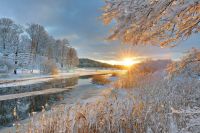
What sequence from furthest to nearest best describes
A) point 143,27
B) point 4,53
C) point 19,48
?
point 4,53 → point 19,48 → point 143,27

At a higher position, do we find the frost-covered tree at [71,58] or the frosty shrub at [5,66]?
the frost-covered tree at [71,58]

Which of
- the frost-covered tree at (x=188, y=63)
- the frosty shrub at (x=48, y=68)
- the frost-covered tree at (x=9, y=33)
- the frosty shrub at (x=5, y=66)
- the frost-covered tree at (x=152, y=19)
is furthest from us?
the frost-covered tree at (x=9, y=33)

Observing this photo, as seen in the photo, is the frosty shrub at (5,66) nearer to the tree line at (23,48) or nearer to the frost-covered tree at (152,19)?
the tree line at (23,48)

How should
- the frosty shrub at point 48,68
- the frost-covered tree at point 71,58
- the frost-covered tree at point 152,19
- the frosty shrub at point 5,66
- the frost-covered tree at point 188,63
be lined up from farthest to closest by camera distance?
1. the frost-covered tree at point 71,58
2. the frosty shrub at point 48,68
3. the frosty shrub at point 5,66
4. the frost-covered tree at point 188,63
5. the frost-covered tree at point 152,19

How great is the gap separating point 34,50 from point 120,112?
52.0 meters

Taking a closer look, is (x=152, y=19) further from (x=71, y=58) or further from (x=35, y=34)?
(x=71, y=58)

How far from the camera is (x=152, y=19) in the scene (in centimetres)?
288

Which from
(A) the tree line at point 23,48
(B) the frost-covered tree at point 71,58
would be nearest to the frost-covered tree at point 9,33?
(A) the tree line at point 23,48

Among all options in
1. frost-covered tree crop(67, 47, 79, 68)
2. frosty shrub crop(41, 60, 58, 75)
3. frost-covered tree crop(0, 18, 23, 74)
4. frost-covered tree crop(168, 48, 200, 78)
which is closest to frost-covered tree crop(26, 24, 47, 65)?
frost-covered tree crop(0, 18, 23, 74)

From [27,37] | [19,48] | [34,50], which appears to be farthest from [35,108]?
[27,37]

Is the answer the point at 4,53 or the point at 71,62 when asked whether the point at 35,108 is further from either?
the point at 71,62

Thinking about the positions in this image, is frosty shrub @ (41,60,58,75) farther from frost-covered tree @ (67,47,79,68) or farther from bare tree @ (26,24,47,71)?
frost-covered tree @ (67,47,79,68)

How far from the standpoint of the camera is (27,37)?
5891 centimetres

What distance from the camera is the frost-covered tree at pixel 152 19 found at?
9.02 ft
